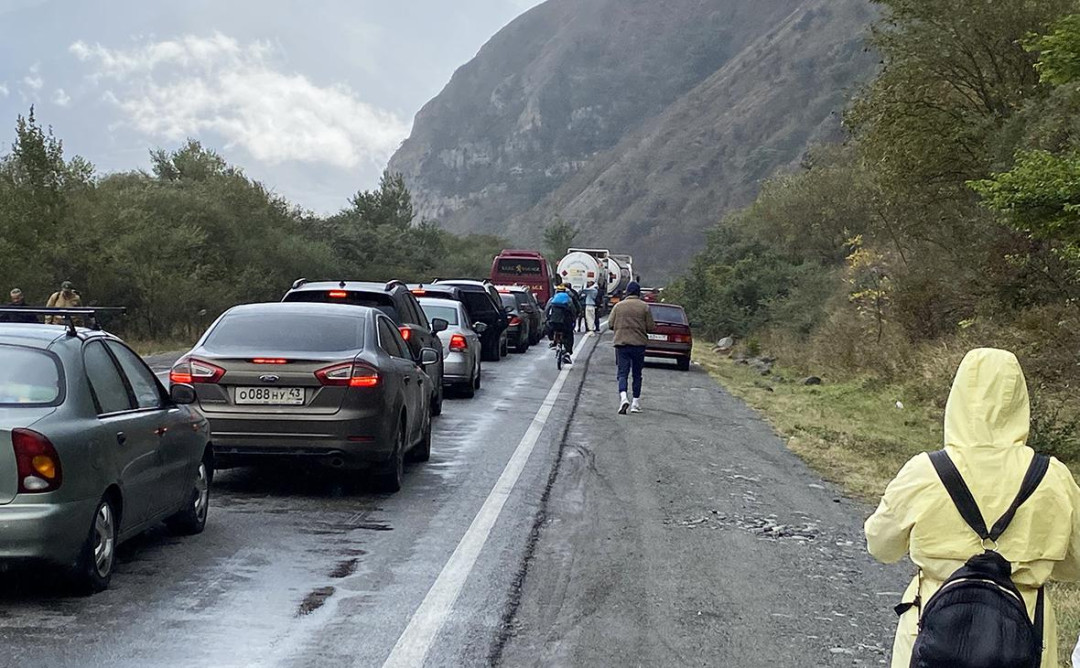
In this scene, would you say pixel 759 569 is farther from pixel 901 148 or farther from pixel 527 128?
pixel 527 128

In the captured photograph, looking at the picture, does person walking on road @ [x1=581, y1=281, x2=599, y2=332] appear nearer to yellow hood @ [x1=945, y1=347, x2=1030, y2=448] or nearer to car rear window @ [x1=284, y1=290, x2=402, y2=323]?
car rear window @ [x1=284, y1=290, x2=402, y2=323]

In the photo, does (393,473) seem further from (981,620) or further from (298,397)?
(981,620)

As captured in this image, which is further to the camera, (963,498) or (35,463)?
(35,463)

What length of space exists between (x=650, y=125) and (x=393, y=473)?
467 ft

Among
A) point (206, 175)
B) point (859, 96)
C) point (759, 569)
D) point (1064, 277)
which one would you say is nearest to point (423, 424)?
point (759, 569)

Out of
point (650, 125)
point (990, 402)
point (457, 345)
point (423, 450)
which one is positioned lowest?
point (423, 450)

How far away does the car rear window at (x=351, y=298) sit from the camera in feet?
48.6

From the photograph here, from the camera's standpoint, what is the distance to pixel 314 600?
7.13 metres

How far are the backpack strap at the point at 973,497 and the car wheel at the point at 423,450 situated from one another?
9.05 metres

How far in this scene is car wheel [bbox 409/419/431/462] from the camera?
12.8 metres

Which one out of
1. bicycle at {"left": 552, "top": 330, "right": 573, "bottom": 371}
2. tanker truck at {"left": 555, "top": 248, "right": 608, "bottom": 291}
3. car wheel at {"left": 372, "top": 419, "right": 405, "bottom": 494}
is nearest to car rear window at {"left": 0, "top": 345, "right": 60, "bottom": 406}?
car wheel at {"left": 372, "top": 419, "right": 405, "bottom": 494}

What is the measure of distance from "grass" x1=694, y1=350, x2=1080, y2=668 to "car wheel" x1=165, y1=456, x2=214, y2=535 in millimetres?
5283

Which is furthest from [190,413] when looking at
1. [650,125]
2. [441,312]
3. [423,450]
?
[650,125]

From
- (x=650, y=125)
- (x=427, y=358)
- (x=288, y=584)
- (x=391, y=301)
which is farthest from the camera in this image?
(x=650, y=125)
